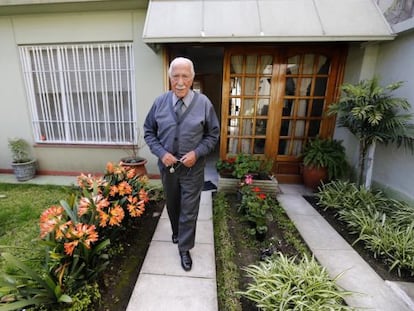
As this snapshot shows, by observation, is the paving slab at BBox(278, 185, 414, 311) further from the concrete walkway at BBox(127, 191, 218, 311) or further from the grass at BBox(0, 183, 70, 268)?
the grass at BBox(0, 183, 70, 268)

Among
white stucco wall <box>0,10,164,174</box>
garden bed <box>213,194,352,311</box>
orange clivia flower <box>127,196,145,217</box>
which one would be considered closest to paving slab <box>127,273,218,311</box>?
garden bed <box>213,194,352,311</box>

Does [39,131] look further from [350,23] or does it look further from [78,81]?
[350,23]

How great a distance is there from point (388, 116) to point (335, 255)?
1.75m

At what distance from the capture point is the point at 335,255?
211 cm

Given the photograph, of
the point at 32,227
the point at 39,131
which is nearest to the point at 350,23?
the point at 32,227

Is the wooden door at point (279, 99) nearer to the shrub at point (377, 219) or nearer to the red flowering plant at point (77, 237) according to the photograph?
the shrub at point (377, 219)

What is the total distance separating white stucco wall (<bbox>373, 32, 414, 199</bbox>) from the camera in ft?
8.32

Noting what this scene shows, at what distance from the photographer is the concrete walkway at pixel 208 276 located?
1.60 m

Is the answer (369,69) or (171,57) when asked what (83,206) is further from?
(369,69)

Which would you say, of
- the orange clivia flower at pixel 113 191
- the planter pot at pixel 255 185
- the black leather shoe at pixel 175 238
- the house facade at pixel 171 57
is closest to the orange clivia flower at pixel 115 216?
the orange clivia flower at pixel 113 191

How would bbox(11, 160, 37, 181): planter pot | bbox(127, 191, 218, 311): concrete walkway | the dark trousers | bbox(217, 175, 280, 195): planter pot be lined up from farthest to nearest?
1. bbox(11, 160, 37, 181): planter pot
2. bbox(217, 175, 280, 195): planter pot
3. the dark trousers
4. bbox(127, 191, 218, 311): concrete walkway

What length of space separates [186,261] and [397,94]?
3.16 metres

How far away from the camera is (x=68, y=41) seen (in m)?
3.61

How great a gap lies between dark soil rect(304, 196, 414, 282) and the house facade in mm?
870
